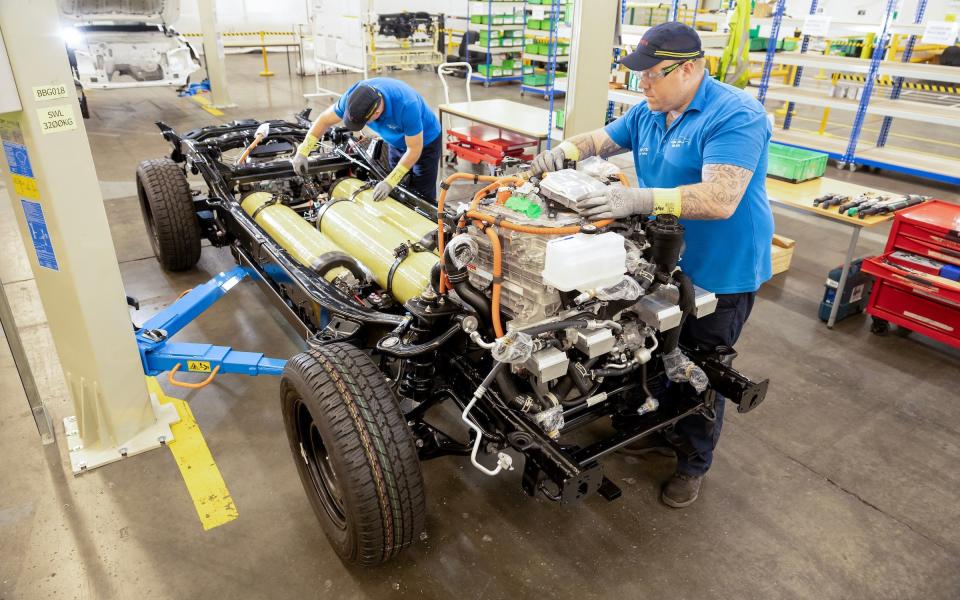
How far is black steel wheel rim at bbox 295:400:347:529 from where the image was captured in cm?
273

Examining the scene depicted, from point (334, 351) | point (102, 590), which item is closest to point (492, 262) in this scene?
point (334, 351)

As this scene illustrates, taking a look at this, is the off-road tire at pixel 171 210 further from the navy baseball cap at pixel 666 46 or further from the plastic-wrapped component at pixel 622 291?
the plastic-wrapped component at pixel 622 291

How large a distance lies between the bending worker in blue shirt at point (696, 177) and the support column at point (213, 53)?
10.1 m

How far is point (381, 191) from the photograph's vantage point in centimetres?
426

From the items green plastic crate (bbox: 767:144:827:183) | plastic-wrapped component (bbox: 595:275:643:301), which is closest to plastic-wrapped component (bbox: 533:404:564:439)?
plastic-wrapped component (bbox: 595:275:643:301)

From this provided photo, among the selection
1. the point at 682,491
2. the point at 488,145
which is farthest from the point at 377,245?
the point at 488,145

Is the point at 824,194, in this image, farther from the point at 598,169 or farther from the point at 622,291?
the point at 622,291

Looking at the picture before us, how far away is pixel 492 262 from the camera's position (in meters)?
2.45

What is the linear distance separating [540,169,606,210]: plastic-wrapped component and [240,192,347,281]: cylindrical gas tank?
141 centimetres

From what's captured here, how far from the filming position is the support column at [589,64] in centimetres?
479

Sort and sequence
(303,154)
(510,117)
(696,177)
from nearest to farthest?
1. (696,177)
2. (303,154)
3. (510,117)

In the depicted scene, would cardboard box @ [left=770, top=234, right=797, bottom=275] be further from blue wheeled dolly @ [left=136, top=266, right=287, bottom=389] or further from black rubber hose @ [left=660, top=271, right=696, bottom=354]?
blue wheeled dolly @ [left=136, top=266, right=287, bottom=389]

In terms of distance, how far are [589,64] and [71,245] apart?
3829 millimetres

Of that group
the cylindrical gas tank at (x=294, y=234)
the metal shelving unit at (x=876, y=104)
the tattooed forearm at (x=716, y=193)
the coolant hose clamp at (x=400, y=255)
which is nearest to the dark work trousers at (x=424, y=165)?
the cylindrical gas tank at (x=294, y=234)
